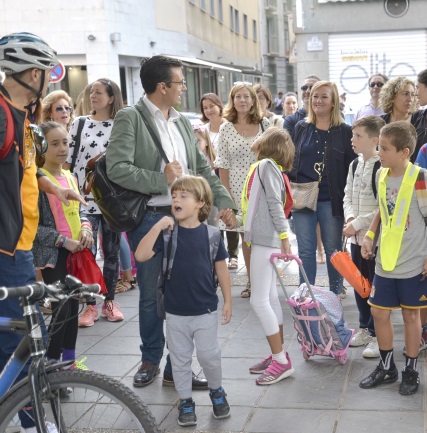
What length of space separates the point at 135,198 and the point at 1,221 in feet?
4.40

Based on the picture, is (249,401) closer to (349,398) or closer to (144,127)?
(349,398)

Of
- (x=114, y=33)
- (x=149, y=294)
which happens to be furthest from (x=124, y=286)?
(x=114, y=33)

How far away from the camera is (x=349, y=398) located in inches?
198

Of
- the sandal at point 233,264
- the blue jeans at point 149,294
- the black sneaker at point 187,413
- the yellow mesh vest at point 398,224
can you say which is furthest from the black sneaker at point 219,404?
the sandal at point 233,264

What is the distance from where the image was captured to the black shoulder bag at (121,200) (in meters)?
5.25

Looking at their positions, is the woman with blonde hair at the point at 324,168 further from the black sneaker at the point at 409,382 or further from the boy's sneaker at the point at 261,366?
the black sneaker at the point at 409,382

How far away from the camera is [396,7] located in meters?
21.6

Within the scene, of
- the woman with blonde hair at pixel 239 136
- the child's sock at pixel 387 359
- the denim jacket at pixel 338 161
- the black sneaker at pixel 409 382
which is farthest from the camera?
the woman with blonde hair at pixel 239 136

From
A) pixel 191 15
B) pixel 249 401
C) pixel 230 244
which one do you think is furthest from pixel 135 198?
pixel 191 15

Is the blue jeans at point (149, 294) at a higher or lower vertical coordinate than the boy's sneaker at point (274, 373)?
higher

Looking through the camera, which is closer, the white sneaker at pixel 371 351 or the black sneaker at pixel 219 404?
the black sneaker at pixel 219 404

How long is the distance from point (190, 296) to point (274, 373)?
1.03 metres

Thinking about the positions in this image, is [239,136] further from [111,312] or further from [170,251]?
[170,251]

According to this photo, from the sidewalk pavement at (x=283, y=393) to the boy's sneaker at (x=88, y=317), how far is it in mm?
162
